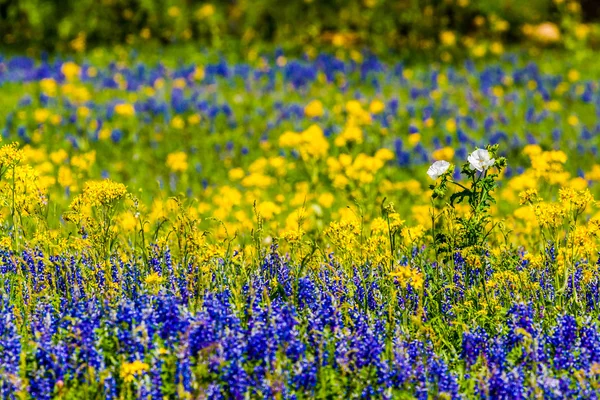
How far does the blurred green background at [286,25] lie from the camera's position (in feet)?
40.1

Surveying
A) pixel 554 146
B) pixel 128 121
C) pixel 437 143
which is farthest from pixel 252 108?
pixel 554 146

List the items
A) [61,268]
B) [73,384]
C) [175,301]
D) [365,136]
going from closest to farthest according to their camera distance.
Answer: [73,384]
[175,301]
[61,268]
[365,136]

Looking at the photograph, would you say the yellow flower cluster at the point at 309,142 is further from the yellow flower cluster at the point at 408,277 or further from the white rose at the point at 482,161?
the yellow flower cluster at the point at 408,277

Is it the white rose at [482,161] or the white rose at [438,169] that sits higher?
the white rose at [482,161]

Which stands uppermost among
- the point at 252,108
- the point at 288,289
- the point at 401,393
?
the point at 252,108

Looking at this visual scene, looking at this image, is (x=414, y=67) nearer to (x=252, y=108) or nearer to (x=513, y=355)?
(x=252, y=108)

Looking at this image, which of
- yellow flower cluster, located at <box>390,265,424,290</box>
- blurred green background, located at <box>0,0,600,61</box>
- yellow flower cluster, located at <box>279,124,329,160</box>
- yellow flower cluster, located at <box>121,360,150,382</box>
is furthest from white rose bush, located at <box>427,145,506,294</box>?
blurred green background, located at <box>0,0,600,61</box>

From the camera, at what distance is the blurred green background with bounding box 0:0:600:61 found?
1223cm

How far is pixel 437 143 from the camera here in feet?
26.8

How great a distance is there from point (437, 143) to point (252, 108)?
185 centimetres

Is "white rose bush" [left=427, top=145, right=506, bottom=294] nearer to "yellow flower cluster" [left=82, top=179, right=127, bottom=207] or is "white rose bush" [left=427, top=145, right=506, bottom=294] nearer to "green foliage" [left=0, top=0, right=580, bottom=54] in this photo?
"yellow flower cluster" [left=82, top=179, right=127, bottom=207]

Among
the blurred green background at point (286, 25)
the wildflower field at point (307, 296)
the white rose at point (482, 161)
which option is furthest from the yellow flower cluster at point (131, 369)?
the blurred green background at point (286, 25)

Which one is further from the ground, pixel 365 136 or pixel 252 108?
pixel 252 108

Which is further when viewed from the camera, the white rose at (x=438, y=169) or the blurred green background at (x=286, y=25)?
the blurred green background at (x=286, y=25)
